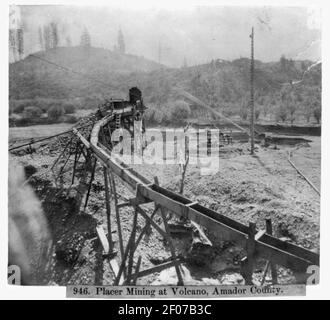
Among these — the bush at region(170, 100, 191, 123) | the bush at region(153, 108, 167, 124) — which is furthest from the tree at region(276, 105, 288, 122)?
the bush at region(153, 108, 167, 124)

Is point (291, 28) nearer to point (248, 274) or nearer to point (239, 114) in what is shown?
point (248, 274)

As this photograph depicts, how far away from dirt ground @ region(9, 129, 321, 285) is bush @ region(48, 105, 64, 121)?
1720 centimetres

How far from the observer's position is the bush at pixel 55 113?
97.8 feet

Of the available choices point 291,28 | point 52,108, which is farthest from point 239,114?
point 291,28

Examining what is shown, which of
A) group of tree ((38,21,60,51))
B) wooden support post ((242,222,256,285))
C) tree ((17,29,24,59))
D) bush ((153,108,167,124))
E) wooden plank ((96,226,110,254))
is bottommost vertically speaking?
wooden plank ((96,226,110,254))

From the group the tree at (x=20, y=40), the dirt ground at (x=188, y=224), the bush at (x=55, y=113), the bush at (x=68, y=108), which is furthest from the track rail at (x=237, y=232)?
the bush at (x=68, y=108)

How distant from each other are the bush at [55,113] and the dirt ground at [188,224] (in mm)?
17201

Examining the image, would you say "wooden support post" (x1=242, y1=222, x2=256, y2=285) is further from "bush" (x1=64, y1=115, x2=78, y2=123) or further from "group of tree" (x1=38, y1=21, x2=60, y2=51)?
"bush" (x1=64, y1=115, x2=78, y2=123)

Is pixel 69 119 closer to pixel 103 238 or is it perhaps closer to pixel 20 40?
pixel 20 40

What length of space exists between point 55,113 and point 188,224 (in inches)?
969

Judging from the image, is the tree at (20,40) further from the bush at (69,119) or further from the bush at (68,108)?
the bush at (68,108)

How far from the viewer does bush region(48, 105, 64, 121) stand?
97.8 feet

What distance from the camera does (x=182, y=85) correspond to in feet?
197

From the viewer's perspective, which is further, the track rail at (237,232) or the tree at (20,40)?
the tree at (20,40)
